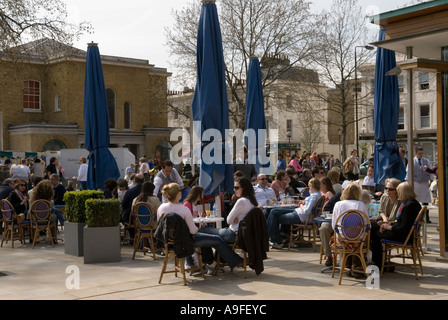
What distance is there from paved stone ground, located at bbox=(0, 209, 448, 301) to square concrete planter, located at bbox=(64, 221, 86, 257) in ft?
1.43

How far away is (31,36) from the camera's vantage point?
15914 mm

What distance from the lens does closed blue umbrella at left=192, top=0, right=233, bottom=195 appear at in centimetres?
942

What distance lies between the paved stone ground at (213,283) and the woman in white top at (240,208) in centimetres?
→ 68

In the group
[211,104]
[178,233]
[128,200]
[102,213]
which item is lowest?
[178,233]

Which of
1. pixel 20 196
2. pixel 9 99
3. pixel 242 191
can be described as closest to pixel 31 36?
pixel 20 196

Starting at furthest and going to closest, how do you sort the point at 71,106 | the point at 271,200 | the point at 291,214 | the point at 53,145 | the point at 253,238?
1. the point at 71,106
2. the point at 53,145
3. the point at 271,200
4. the point at 291,214
5. the point at 253,238

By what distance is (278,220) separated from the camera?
1130cm

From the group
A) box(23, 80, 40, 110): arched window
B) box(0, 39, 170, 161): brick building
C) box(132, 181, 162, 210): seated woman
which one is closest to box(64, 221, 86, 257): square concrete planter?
box(132, 181, 162, 210): seated woman

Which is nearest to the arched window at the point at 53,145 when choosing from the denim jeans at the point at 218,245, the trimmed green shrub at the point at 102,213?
the trimmed green shrub at the point at 102,213

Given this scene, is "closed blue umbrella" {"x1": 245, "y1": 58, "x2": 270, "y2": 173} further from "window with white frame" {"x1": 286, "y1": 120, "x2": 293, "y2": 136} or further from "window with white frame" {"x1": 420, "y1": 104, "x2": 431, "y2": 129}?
"window with white frame" {"x1": 286, "y1": 120, "x2": 293, "y2": 136}

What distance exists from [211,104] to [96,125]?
178 inches

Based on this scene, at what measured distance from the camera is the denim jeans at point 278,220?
1110 centimetres

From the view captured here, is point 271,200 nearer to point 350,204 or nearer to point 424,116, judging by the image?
point 350,204

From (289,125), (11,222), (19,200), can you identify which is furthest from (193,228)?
(289,125)
